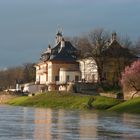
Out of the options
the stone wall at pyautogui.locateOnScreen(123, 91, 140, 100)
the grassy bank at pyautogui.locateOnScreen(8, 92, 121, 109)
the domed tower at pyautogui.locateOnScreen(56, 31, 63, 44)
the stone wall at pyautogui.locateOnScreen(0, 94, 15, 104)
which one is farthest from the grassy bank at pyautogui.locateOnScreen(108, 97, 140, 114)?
the domed tower at pyautogui.locateOnScreen(56, 31, 63, 44)

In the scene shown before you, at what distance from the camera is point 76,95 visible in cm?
12212

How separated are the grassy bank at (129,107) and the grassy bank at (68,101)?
396 centimetres

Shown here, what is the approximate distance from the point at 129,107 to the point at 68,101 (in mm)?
27592

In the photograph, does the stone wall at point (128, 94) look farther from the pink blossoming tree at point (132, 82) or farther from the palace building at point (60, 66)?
the palace building at point (60, 66)

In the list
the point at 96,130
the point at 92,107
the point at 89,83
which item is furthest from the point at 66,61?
the point at 96,130

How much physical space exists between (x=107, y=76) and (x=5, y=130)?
90808 mm

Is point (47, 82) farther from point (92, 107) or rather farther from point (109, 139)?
point (109, 139)

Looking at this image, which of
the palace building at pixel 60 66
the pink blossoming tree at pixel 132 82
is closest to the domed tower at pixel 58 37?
the palace building at pixel 60 66

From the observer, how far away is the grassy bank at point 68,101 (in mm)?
104688

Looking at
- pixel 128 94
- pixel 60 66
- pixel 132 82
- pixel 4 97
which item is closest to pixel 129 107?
pixel 132 82

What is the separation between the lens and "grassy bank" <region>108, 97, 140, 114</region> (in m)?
90.5

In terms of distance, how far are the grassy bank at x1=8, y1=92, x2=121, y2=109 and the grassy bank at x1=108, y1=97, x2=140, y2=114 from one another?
396 centimetres

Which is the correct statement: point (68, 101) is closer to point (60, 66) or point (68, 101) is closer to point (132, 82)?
point (132, 82)

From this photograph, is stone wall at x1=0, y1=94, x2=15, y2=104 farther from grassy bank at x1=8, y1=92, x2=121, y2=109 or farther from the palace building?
grassy bank at x1=8, y1=92, x2=121, y2=109
